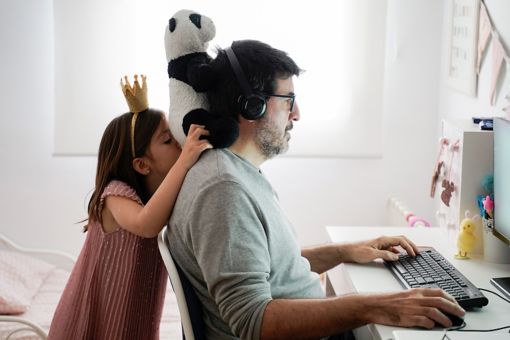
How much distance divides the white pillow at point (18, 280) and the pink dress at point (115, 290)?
59 cm

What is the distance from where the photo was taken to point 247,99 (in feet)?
5.57

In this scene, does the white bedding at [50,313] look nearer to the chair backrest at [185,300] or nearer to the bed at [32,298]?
the bed at [32,298]

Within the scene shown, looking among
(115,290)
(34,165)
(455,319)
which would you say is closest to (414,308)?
(455,319)

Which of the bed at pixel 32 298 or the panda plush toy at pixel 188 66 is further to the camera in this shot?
the bed at pixel 32 298

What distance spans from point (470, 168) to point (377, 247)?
0.35 metres

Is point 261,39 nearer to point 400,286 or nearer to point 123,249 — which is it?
point 123,249

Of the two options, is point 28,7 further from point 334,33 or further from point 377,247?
point 377,247

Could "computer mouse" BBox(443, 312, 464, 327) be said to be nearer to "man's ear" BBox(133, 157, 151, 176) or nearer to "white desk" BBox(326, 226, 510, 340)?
Answer: "white desk" BBox(326, 226, 510, 340)

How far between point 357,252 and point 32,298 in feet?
4.37

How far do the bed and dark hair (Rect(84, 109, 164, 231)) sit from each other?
0.51 m

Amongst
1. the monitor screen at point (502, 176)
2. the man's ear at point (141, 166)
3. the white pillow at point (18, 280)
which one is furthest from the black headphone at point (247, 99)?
the white pillow at point (18, 280)

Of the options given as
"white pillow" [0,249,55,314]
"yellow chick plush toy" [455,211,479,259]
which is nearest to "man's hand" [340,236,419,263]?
"yellow chick plush toy" [455,211,479,259]

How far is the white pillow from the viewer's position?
8.20 ft

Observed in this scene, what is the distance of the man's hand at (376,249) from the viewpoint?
1.91m
